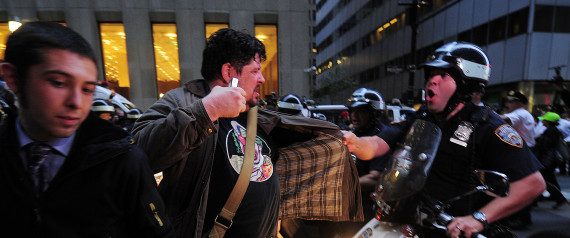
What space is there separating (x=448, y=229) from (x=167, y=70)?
14.1 metres

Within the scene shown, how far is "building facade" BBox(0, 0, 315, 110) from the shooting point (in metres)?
12.2

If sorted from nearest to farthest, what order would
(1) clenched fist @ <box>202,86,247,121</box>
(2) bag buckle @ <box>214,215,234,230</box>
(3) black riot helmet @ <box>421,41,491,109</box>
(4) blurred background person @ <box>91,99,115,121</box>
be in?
1. (1) clenched fist @ <box>202,86,247,121</box>
2. (2) bag buckle @ <box>214,215,234,230</box>
3. (3) black riot helmet @ <box>421,41,491,109</box>
4. (4) blurred background person @ <box>91,99,115,121</box>

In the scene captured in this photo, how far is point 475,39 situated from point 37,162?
22945mm

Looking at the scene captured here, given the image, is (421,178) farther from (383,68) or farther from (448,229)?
(383,68)

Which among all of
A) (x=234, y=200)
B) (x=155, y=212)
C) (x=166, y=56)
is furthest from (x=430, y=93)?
(x=166, y=56)

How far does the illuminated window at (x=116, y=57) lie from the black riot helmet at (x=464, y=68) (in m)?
14.3

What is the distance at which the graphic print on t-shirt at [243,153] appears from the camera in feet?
5.32

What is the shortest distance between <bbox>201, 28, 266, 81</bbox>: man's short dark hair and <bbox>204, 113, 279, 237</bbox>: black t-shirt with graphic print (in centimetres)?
37

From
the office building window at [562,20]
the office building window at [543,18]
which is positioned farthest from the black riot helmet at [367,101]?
the office building window at [562,20]

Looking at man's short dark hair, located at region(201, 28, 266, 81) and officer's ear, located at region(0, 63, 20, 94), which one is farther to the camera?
man's short dark hair, located at region(201, 28, 266, 81)

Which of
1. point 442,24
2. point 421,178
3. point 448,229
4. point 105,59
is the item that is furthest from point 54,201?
point 442,24

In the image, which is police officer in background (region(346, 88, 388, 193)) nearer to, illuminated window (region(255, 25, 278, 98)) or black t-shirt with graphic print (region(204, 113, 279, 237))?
black t-shirt with graphic print (region(204, 113, 279, 237))

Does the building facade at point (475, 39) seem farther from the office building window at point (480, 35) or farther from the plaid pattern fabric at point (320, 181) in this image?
the plaid pattern fabric at point (320, 181)

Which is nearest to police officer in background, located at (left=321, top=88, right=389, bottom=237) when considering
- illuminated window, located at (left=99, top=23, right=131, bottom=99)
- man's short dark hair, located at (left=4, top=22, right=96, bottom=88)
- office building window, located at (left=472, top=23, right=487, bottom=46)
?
man's short dark hair, located at (left=4, top=22, right=96, bottom=88)
